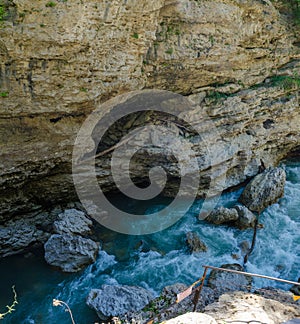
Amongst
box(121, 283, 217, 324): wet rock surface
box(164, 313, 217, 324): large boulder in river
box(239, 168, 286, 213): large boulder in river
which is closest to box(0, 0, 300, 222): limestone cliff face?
box(239, 168, 286, 213): large boulder in river

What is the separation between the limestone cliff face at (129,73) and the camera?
233 inches

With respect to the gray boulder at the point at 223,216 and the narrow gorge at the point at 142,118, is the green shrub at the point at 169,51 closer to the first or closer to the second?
the narrow gorge at the point at 142,118

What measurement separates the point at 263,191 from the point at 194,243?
278 cm

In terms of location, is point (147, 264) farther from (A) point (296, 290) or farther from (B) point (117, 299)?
(A) point (296, 290)

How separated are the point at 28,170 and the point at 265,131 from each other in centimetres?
719

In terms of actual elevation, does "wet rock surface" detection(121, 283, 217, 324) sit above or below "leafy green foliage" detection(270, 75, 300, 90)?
below

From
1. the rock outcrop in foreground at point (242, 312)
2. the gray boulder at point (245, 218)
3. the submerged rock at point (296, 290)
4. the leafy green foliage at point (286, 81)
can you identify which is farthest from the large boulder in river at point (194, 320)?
the leafy green foliage at point (286, 81)

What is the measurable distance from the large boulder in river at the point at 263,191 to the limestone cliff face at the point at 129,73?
64cm

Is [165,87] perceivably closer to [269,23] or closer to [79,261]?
[269,23]

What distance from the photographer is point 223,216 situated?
8.30 meters

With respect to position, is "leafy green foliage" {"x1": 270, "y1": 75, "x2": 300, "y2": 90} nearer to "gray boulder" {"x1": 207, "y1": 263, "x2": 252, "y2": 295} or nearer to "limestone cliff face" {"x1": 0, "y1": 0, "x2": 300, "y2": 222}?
"limestone cliff face" {"x1": 0, "y1": 0, "x2": 300, "y2": 222}

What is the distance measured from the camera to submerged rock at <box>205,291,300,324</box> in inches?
136

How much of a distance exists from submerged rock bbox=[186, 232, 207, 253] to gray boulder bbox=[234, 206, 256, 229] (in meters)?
1.28

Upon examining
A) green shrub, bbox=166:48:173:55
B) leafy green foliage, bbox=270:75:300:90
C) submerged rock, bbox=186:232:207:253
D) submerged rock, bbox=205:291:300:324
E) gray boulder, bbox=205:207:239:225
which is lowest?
submerged rock, bbox=186:232:207:253
